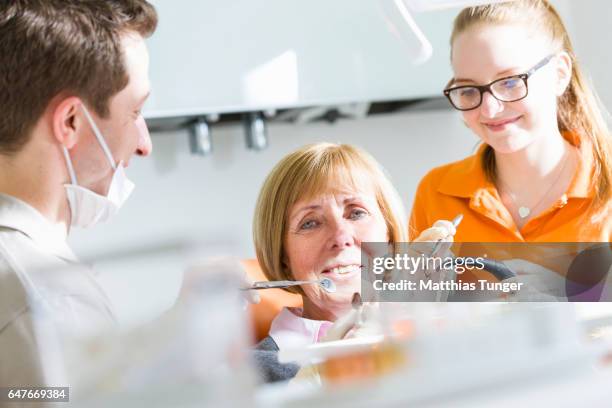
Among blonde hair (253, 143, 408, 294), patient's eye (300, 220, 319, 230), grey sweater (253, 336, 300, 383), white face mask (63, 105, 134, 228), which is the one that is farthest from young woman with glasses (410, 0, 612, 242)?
white face mask (63, 105, 134, 228)

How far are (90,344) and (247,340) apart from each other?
12 cm

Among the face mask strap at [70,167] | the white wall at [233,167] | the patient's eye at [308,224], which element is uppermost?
the face mask strap at [70,167]

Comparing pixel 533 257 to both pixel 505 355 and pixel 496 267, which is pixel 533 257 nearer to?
pixel 496 267

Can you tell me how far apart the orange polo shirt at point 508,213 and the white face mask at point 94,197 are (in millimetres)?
595

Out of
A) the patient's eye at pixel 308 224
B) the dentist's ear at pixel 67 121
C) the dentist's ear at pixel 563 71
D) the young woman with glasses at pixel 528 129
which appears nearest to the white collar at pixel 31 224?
the dentist's ear at pixel 67 121

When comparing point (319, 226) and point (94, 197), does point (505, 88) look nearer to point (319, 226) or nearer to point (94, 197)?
point (319, 226)

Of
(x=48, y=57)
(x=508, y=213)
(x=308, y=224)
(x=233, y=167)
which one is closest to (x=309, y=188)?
(x=308, y=224)

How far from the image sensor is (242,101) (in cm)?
201

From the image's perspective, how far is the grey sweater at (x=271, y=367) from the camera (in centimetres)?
122

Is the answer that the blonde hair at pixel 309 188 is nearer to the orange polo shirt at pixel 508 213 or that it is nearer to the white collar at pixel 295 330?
the white collar at pixel 295 330

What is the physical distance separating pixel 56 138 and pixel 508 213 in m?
0.79

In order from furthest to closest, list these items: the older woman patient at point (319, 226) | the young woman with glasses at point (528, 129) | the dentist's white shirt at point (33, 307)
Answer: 1. the young woman with glasses at point (528, 129)
2. the older woman patient at point (319, 226)
3. the dentist's white shirt at point (33, 307)

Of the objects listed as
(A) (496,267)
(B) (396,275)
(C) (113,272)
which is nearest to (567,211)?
(A) (496,267)

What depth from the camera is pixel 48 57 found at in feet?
3.40
